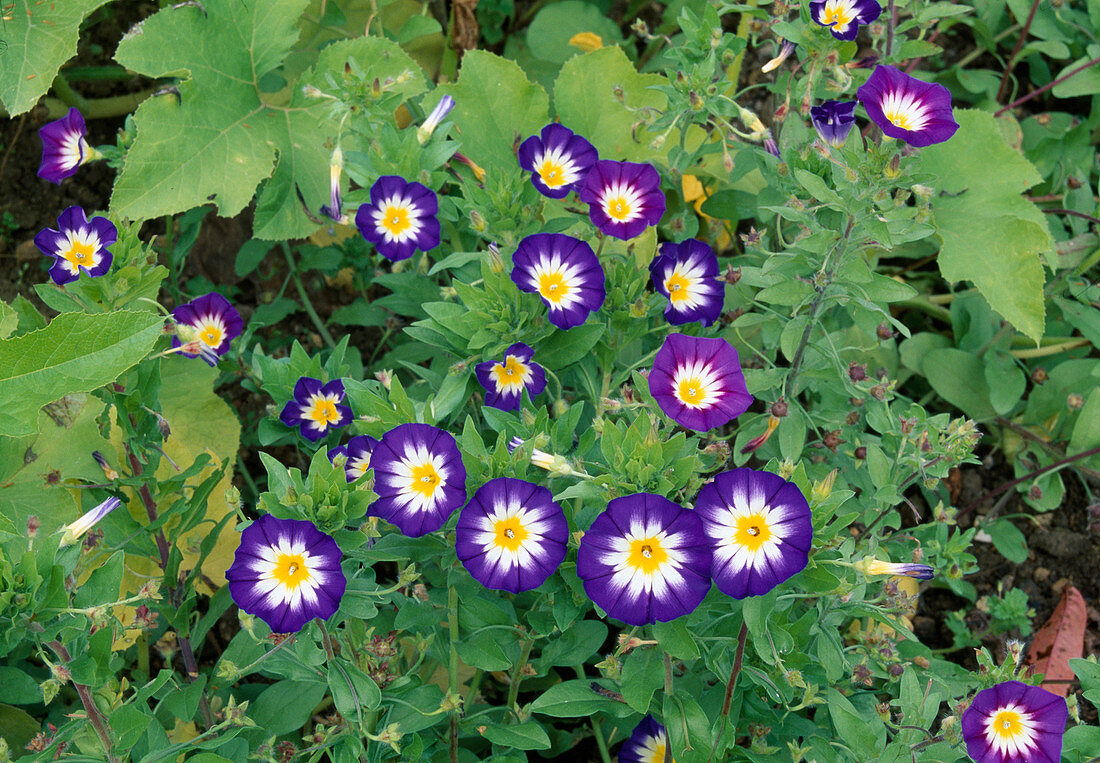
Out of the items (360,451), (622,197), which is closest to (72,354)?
(360,451)

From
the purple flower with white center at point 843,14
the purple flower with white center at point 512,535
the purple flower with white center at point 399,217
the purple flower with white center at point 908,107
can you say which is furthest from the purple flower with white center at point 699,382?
the purple flower with white center at point 843,14

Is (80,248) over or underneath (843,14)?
underneath

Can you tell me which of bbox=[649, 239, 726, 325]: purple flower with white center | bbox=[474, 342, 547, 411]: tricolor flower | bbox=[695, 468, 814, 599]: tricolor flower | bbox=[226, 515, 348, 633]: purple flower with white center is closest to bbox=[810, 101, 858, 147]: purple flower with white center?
bbox=[649, 239, 726, 325]: purple flower with white center

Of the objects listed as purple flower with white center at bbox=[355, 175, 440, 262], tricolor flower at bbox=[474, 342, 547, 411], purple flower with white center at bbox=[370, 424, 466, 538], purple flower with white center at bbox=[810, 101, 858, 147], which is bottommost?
purple flower with white center at bbox=[370, 424, 466, 538]

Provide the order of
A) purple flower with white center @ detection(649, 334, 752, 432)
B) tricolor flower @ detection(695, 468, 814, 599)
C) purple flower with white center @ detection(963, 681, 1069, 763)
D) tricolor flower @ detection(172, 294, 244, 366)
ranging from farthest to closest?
tricolor flower @ detection(172, 294, 244, 366), purple flower with white center @ detection(649, 334, 752, 432), purple flower with white center @ detection(963, 681, 1069, 763), tricolor flower @ detection(695, 468, 814, 599)

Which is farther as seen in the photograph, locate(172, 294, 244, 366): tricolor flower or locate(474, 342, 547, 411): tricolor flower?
locate(172, 294, 244, 366): tricolor flower

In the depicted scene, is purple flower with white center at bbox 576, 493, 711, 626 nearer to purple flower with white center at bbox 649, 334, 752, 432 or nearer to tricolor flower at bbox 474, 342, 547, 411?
purple flower with white center at bbox 649, 334, 752, 432

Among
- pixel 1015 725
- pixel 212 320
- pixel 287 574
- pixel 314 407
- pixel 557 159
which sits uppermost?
pixel 557 159

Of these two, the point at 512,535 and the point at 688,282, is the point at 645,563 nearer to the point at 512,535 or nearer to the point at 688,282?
the point at 512,535
